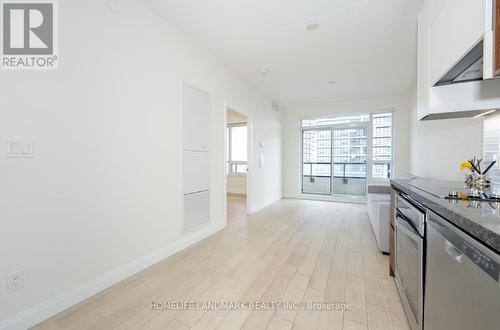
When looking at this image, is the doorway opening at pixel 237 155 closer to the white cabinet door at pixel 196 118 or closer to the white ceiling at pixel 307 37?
the white ceiling at pixel 307 37

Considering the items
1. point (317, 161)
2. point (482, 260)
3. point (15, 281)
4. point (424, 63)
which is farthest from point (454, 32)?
point (317, 161)

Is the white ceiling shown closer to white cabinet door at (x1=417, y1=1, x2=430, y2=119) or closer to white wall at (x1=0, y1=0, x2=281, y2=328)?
white wall at (x1=0, y1=0, x2=281, y2=328)

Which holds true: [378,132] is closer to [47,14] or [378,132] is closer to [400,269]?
[400,269]

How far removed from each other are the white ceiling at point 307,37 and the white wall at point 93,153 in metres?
0.46

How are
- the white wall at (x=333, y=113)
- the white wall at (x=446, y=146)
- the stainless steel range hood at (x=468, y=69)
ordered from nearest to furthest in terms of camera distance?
1. the stainless steel range hood at (x=468, y=69)
2. the white wall at (x=446, y=146)
3. the white wall at (x=333, y=113)

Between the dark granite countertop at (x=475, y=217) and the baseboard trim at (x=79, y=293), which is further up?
the dark granite countertop at (x=475, y=217)

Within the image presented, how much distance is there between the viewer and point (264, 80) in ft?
13.9

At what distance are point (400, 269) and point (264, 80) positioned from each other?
3.76 m

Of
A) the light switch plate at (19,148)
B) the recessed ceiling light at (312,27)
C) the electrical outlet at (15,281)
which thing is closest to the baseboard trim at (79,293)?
the electrical outlet at (15,281)

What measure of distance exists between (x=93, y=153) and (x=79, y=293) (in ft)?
3.70

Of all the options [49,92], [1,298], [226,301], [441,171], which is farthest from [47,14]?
[441,171]

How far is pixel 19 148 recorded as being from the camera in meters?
1.37

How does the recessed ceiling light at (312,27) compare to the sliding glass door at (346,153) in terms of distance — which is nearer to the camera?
the recessed ceiling light at (312,27)

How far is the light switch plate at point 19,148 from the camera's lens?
1334 mm
